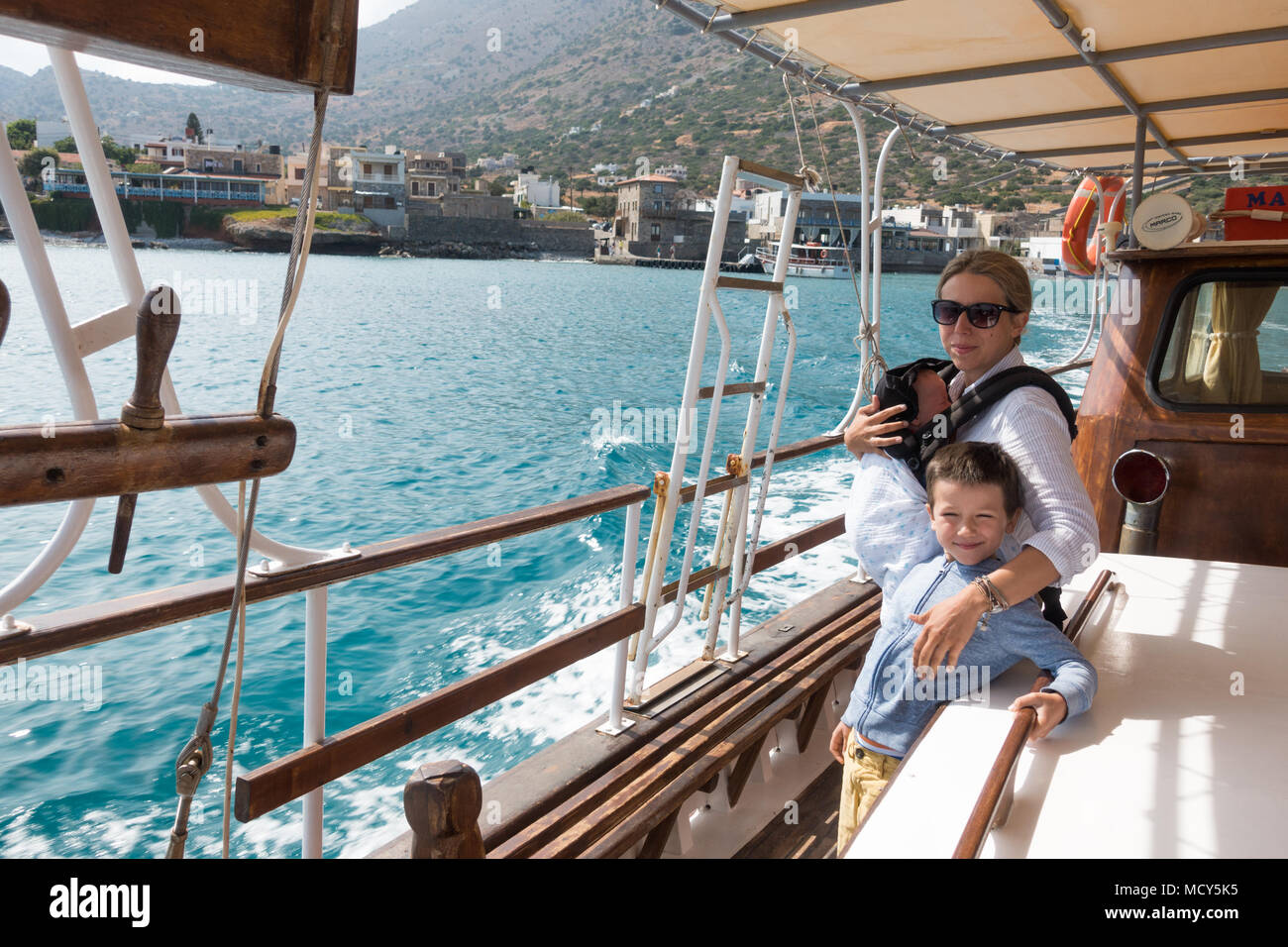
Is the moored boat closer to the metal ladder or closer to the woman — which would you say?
the metal ladder

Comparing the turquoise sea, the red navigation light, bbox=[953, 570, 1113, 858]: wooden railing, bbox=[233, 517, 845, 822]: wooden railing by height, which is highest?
the red navigation light

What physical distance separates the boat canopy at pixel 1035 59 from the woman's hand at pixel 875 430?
125 centimetres

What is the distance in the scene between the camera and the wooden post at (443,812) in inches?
43.3

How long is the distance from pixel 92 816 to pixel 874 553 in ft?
17.2

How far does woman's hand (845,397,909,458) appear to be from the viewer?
1.79m

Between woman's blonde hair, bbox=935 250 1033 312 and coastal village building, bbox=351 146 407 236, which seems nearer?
woman's blonde hair, bbox=935 250 1033 312

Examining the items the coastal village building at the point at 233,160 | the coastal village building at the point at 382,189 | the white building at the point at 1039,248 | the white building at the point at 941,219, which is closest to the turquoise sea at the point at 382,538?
the white building at the point at 1039,248

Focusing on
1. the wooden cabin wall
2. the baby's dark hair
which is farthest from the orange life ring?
the baby's dark hair

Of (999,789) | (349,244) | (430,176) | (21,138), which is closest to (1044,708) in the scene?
(999,789)

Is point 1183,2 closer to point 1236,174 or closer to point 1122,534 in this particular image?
point 1122,534

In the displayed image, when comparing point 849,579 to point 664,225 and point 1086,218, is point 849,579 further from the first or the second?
point 664,225

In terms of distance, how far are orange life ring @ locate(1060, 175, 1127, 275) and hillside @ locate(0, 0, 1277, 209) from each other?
159ft

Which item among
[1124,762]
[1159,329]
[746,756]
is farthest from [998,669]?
[1159,329]

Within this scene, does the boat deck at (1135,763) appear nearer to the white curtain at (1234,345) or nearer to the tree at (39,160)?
the white curtain at (1234,345)
